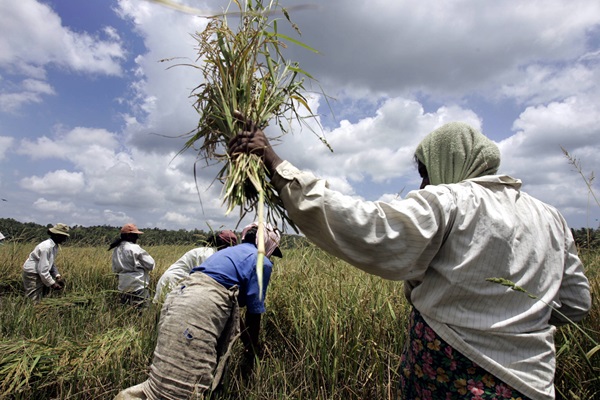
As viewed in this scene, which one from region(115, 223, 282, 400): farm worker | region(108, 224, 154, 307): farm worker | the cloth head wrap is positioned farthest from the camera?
region(108, 224, 154, 307): farm worker

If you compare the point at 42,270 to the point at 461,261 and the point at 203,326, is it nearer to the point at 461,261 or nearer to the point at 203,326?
the point at 203,326

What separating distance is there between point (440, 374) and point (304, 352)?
5.08 ft

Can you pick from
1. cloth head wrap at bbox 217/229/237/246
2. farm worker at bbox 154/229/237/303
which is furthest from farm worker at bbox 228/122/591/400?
farm worker at bbox 154/229/237/303

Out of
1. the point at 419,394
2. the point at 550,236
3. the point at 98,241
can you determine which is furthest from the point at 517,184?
the point at 98,241

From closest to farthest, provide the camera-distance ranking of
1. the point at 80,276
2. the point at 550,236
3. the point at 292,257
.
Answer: the point at 550,236, the point at 292,257, the point at 80,276

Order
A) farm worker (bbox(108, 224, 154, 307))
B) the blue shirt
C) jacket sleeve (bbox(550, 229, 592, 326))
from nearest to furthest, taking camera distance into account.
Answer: jacket sleeve (bbox(550, 229, 592, 326)) → the blue shirt → farm worker (bbox(108, 224, 154, 307))

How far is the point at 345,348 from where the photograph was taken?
2.56m

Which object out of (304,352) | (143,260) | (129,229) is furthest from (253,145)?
(129,229)

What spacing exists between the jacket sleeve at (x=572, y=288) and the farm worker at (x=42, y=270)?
710 centimetres

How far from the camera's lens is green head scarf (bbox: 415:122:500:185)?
1399 millimetres

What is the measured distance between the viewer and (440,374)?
1.27m

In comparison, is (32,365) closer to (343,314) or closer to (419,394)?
(343,314)

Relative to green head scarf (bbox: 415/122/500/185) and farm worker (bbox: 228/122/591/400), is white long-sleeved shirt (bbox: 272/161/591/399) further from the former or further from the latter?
green head scarf (bbox: 415/122/500/185)

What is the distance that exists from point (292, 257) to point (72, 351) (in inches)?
89.4
